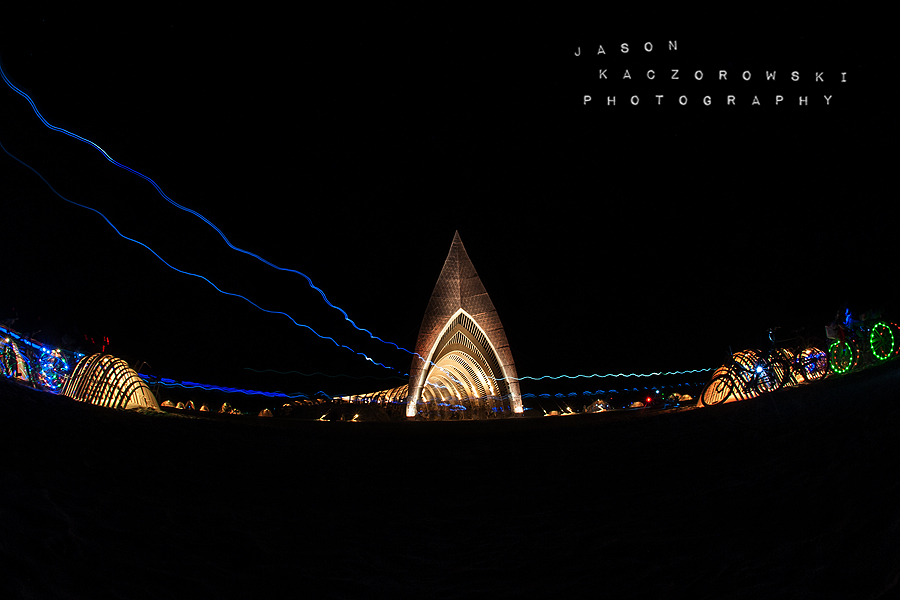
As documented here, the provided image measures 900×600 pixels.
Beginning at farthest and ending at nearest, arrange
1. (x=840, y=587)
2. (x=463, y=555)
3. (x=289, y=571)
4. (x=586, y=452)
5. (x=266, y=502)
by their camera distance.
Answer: (x=586, y=452)
(x=266, y=502)
(x=463, y=555)
(x=289, y=571)
(x=840, y=587)

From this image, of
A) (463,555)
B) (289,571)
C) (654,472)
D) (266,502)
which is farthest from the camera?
(654,472)

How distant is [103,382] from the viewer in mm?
13438

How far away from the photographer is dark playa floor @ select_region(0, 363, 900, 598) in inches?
86.0

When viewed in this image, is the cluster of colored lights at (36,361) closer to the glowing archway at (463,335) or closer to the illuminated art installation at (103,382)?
the illuminated art installation at (103,382)

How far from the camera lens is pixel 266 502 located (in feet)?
12.8

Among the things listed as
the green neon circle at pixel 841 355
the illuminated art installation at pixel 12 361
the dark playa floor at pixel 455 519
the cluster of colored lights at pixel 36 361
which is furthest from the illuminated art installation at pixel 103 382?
the green neon circle at pixel 841 355

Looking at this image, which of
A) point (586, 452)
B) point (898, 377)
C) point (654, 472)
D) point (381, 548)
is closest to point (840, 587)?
point (381, 548)

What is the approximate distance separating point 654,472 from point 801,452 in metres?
1.19

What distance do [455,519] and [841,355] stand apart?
1638cm

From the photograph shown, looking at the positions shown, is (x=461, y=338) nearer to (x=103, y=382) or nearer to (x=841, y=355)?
(x=841, y=355)

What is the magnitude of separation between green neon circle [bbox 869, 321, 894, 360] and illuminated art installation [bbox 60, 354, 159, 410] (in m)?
20.4

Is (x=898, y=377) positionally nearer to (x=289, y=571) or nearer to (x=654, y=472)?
(x=654, y=472)

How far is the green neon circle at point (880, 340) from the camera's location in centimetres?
1568

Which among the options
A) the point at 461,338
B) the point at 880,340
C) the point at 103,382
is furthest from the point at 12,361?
the point at 461,338
